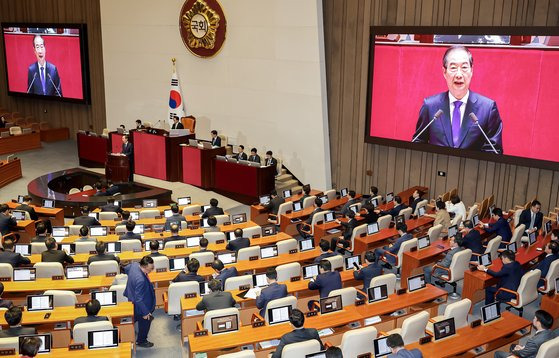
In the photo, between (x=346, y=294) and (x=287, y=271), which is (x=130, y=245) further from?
(x=346, y=294)

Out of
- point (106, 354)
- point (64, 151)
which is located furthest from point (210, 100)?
point (106, 354)

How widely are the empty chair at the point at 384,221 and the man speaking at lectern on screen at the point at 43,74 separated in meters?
15.9

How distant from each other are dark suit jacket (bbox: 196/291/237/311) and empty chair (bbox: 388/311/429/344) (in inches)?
86.1

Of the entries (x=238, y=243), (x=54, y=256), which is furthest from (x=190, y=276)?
(x=54, y=256)

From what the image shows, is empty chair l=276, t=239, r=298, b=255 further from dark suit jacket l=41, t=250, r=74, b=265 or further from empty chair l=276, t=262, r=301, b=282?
dark suit jacket l=41, t=250, r=74, b=265

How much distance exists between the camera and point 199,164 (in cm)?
1747

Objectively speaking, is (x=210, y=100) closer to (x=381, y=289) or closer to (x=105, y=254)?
(x=105, y=254)

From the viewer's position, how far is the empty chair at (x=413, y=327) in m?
7.46

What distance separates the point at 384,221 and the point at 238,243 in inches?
130

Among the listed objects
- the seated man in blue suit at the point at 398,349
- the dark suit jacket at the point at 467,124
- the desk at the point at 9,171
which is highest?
the dark suit jacket at the point at 467,124

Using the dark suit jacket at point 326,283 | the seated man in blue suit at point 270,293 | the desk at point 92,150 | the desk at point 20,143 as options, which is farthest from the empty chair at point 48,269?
the desk at point 20,143

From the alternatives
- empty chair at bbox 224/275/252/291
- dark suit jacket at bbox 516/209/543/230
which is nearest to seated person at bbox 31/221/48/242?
empty chair at bbox 224/275/252/291

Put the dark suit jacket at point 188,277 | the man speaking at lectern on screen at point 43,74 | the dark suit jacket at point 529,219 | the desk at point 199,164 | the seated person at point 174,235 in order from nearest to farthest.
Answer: the dark suit jacket at point 188,277 < the seated person at point 174,235 < the dark suit jacket at point 529,219 < the desk at point 199,164 < the man speaking at lectern on screen at point 43,74

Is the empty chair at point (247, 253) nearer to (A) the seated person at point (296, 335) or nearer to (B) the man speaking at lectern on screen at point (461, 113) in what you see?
(A) the seated person at point (296, 335)
